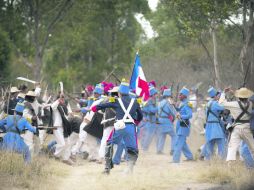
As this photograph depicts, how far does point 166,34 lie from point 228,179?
40230mm

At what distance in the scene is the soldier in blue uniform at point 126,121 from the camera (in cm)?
1700

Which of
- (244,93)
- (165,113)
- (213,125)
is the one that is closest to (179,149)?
(213,125)

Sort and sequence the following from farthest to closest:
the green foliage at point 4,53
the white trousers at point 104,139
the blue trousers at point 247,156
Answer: the green foliage at point 4,53
the white trousers at point 104,139
the blue trousers at point 247,156

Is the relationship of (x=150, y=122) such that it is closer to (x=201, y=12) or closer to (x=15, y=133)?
(x=201, y=12)

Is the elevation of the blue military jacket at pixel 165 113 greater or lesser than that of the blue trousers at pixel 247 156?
greater

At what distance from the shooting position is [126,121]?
1702 centimetres

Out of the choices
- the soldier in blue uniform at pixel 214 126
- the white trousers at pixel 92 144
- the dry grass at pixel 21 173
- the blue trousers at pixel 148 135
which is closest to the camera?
the dry grass at pixel 21 173

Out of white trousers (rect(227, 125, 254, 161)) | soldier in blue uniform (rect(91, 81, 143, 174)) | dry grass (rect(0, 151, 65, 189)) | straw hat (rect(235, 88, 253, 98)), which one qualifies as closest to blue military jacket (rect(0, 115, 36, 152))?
dry grass (rect(0, 151, 65, 189))

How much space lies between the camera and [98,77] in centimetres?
5631

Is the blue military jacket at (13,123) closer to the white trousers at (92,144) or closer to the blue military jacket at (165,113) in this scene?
the white trousers at (92,144)

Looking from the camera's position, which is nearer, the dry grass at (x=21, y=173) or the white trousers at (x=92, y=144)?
the dry grass at (x=21, y=173)

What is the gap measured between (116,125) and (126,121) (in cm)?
24

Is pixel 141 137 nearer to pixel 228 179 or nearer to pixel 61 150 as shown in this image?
pixel 61 150

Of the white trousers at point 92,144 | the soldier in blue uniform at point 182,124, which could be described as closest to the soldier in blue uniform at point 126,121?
the soldier in blue uniform at point 182,124
